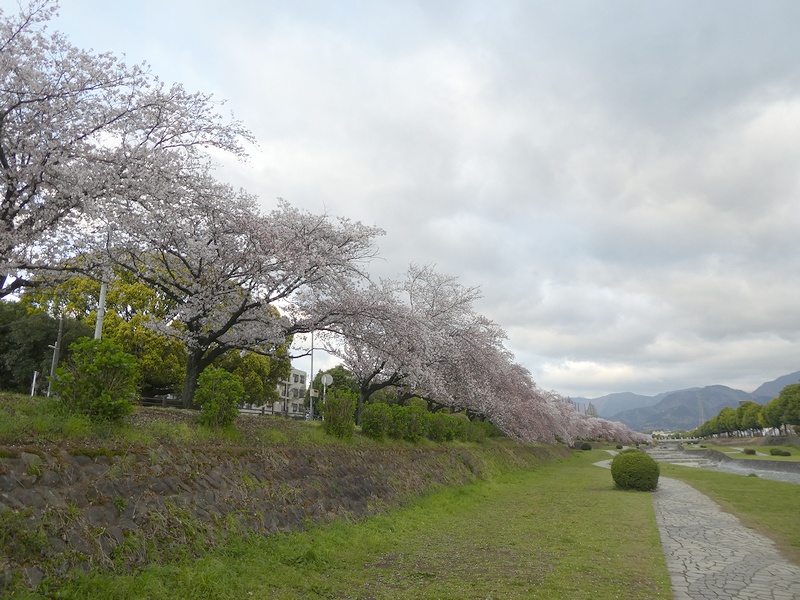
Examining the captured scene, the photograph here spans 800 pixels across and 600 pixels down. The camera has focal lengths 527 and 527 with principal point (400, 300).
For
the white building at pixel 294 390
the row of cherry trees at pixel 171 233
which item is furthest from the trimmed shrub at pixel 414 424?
the white building at pixel 294 390

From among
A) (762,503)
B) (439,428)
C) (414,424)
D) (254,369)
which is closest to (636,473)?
(762,503)

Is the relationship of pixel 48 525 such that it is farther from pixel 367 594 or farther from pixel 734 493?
pixel 734 493

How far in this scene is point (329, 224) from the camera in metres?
16.2

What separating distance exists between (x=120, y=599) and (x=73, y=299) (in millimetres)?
31107

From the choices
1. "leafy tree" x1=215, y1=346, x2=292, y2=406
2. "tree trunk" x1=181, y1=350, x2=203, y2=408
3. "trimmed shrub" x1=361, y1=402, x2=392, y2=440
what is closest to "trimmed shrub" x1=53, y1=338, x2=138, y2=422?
"tree trunk" x1=181, y1=350, x2=203, y2=408

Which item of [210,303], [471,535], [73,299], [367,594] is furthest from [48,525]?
[73,299]

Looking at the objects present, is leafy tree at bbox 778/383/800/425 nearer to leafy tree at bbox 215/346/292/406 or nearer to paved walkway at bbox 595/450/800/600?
leafy tree at bbox 215/346/292/406

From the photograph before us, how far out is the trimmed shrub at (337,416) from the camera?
49.1 feet

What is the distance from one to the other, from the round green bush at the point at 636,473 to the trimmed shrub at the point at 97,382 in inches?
725

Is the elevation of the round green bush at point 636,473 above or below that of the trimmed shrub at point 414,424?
below

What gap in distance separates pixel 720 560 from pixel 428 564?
513 centimetres

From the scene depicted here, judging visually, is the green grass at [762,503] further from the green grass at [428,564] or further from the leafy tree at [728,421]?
the leafy tree at [728,421]

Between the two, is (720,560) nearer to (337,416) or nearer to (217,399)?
(337,416)

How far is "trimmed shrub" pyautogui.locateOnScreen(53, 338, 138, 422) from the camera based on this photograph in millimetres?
8219
